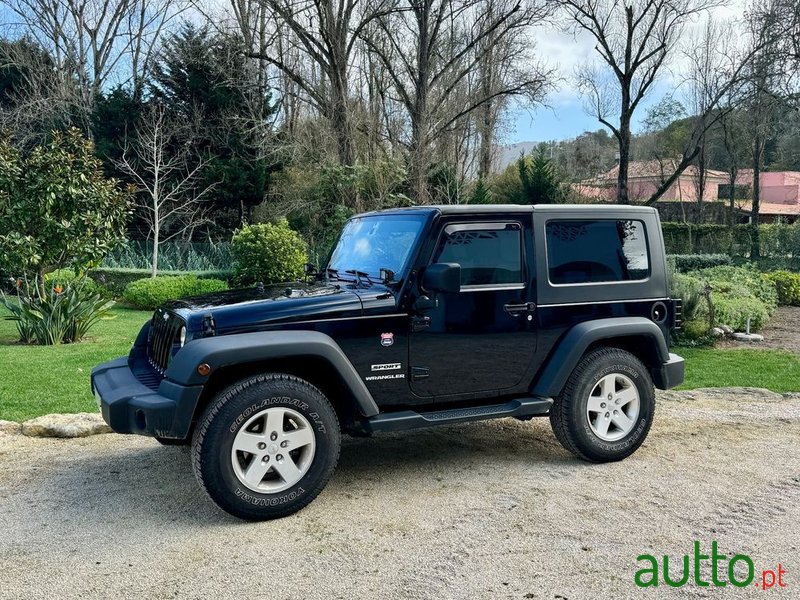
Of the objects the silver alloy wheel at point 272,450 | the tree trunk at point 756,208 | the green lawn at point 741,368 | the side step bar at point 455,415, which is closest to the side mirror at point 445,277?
the side step bar at point 455,415

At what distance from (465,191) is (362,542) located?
21.4 m

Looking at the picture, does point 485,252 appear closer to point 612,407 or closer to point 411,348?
point 411,348

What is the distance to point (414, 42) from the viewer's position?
23.2 metres

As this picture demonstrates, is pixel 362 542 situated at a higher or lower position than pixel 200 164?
lower

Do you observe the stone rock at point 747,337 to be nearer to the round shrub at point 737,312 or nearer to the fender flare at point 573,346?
the round shrub at point 737,312

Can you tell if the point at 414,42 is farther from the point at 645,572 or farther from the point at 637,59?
the point at 645,572

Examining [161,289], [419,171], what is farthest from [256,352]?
[419,171]

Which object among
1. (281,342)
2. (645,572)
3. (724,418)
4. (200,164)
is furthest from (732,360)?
(200,164)

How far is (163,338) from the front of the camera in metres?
4.47

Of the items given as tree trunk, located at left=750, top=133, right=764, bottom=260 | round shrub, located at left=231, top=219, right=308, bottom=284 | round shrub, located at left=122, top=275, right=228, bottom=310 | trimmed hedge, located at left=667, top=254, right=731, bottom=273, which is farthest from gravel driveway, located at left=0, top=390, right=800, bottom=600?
tree trunk, located at left=750, top=133, right=764, bottom=260

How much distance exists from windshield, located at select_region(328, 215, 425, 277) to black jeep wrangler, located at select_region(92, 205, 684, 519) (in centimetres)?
1

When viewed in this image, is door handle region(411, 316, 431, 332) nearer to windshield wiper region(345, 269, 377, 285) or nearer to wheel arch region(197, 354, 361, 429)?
windshield wiper region(345, 269, 377, 285)

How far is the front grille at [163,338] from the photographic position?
421 centimetres

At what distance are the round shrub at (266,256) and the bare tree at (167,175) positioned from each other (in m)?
6.01
